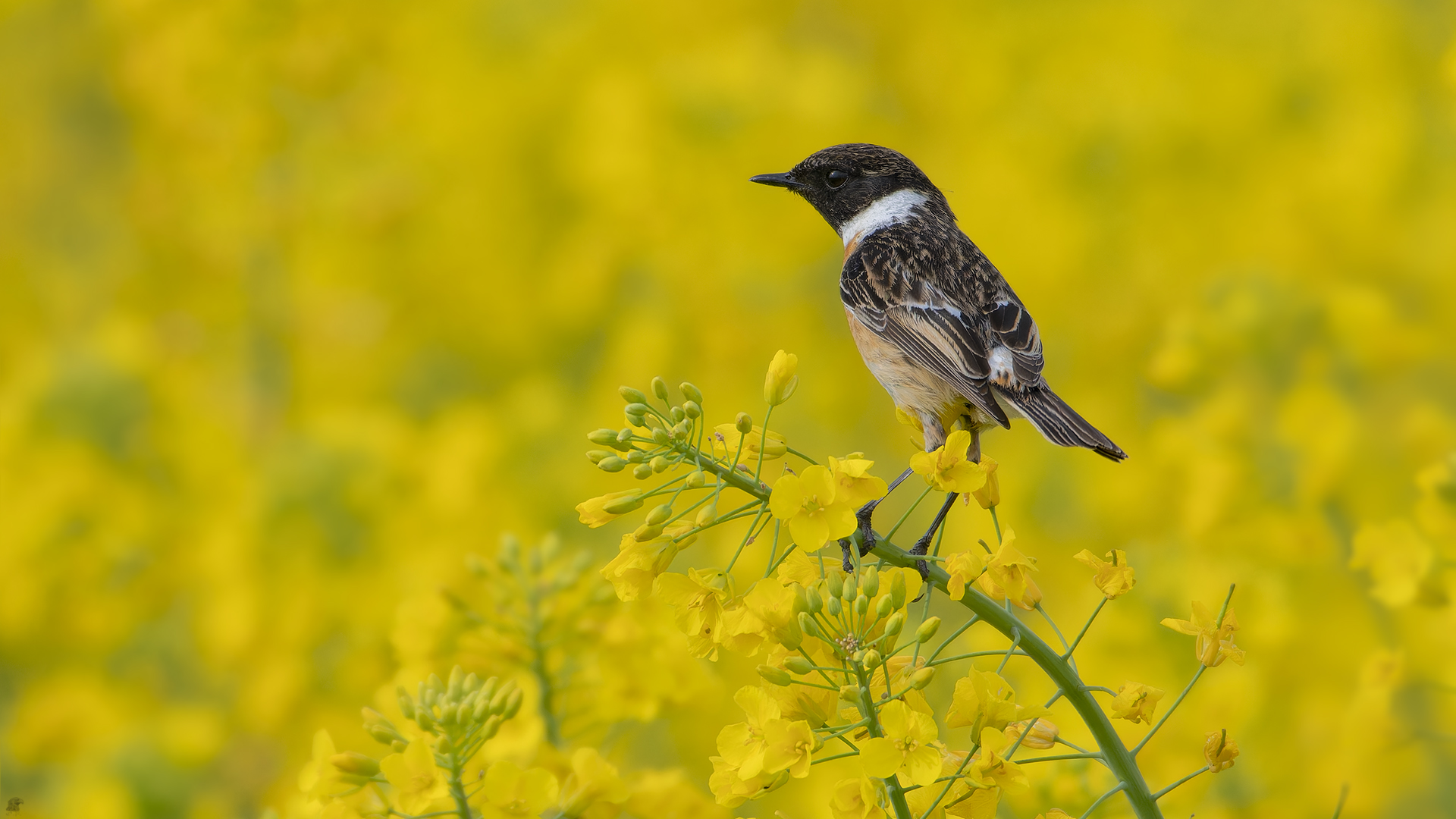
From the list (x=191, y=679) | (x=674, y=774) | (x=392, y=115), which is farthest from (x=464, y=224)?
(x=674, y=774)

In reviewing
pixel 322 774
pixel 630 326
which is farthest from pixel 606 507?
pixel 630 326

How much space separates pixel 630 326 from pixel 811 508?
14.8ft

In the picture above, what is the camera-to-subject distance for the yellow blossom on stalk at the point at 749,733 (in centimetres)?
154

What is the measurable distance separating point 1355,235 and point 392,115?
4.88m

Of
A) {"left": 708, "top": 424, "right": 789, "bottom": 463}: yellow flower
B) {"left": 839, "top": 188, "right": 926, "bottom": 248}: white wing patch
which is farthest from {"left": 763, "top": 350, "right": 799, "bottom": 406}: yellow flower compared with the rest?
{"left": 839, "top": 188, "right": 926, "bottom": 248}: white wing patch

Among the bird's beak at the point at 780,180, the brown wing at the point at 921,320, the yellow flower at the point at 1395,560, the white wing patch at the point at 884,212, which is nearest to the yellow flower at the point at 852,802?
the brown wing at the point at 921,320

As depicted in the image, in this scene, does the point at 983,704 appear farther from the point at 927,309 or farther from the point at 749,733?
the point at 927,309

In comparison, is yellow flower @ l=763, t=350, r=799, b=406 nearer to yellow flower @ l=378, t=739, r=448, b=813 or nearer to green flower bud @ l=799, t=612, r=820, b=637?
green flower bud @ l=799, t=612, r=820, b=637

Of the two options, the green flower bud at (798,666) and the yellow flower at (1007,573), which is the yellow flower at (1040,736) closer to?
the yellow flower at (1007,573)

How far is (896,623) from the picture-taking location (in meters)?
1.51

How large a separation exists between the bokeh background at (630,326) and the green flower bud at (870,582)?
0.82 meters

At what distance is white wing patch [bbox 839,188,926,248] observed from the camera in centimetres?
343

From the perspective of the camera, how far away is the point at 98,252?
8.39 metres

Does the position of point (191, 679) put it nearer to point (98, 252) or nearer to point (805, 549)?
point (805, 549)
